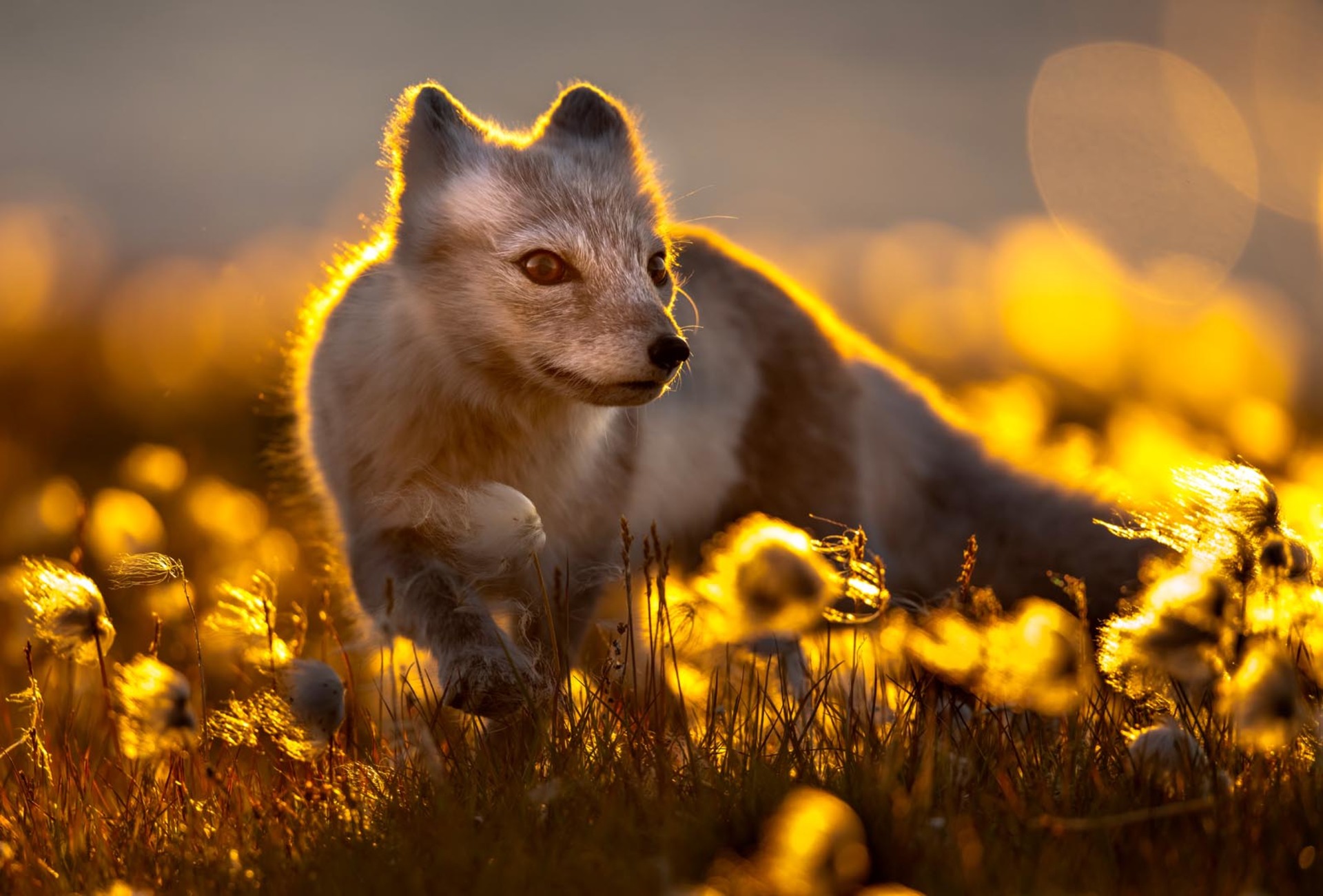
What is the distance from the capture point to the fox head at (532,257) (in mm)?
3625

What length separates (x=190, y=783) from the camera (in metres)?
3.35

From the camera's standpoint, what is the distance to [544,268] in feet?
12.6

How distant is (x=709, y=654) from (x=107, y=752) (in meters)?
2.07

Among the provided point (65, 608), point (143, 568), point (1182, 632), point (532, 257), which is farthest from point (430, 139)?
point (1182, 632)

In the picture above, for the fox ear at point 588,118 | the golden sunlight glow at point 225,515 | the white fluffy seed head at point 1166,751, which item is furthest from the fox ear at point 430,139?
the white fluffy seed head at point 1166,751

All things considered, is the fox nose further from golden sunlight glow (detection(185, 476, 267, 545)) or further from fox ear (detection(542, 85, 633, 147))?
golden sunlight glow (detection(185, 476, 267, 545))

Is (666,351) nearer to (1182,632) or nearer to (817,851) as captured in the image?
(1182,632)

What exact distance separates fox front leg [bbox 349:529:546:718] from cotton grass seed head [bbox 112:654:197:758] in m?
0.49

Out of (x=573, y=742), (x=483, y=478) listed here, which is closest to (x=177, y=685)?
(x=573, y=742)

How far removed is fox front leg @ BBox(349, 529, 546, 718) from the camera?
3.26 metres

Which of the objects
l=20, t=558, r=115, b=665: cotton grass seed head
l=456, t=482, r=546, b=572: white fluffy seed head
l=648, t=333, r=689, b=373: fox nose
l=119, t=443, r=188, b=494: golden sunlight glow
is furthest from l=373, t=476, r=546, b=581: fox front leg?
l=119, t=443, r=188, b=494: golden sunlight glow

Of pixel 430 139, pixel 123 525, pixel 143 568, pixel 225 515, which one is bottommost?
pixel 225 515

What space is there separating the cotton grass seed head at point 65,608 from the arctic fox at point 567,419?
90cm

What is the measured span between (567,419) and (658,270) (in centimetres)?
60
